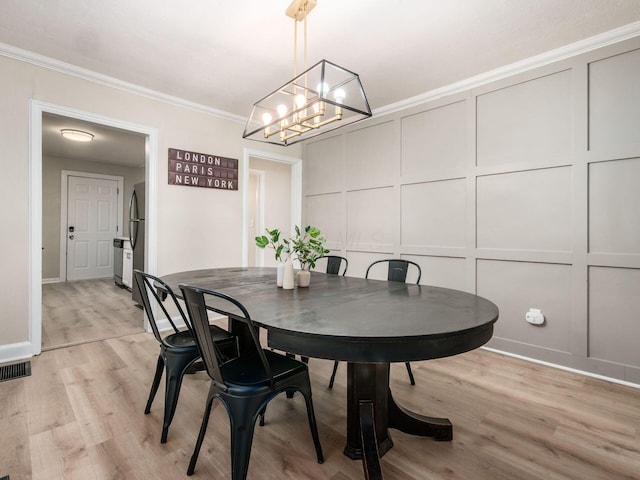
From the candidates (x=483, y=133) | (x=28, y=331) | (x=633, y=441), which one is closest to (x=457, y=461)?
(x=633, y=441)

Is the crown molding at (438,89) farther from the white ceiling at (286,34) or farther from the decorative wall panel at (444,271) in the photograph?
the decorative wall panel at (444,271)

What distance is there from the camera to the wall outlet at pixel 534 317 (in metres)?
2.69

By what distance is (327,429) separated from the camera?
1767 millimetres

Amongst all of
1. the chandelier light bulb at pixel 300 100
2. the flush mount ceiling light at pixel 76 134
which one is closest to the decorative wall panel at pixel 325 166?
the chandelier light bulb at pixel 300 100

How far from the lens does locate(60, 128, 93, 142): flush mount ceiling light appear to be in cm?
467

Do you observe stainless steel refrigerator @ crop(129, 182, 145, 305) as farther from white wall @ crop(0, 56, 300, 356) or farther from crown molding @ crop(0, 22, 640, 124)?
crown molding @ crop(0, 22, 640, 124)

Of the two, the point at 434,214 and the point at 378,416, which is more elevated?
the point at 434,214

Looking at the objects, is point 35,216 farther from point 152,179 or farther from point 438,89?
point 438,89

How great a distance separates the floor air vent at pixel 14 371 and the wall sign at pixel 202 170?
6.53 ft

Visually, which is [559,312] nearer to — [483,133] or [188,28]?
[483,133]

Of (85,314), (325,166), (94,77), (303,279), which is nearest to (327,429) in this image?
(303,279)

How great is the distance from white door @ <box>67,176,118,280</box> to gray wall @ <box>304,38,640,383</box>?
5955 mm

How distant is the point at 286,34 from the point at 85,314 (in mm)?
3915

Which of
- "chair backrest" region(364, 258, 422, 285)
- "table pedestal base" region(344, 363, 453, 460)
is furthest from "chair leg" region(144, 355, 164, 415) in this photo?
"chair backrest" region(364, 258, 422, 285)
